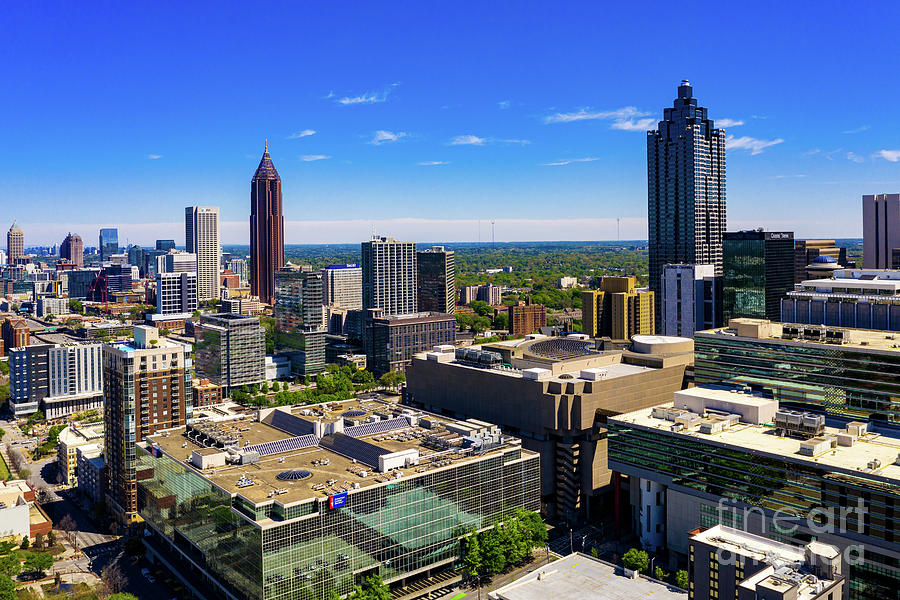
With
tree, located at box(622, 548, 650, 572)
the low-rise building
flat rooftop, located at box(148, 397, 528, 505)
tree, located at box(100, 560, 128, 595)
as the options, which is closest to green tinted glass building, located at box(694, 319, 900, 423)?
tree, located at box(622, 548, 650, 572)

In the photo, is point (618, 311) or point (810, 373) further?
point (618, 311)

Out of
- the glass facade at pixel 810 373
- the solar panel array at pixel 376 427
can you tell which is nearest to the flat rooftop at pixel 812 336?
the glass facade at pixel 810 373

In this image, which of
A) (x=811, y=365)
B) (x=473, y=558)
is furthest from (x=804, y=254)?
(x=473, y=558)

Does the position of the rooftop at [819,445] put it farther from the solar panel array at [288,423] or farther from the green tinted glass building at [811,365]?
the solar panel array at [288,423]

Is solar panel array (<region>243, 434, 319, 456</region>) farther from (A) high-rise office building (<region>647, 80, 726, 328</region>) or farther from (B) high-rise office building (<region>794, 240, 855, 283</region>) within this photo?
(B) high-rise office building (<region>794, 240, 855, 283</region>)

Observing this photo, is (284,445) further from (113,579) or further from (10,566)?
(10,566)

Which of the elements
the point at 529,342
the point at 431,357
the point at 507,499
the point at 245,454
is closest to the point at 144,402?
the point at 245,454

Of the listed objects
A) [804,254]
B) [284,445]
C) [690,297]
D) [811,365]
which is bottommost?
[284,445]
